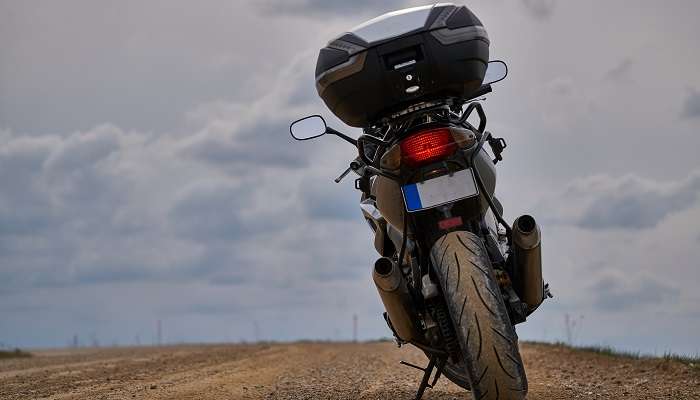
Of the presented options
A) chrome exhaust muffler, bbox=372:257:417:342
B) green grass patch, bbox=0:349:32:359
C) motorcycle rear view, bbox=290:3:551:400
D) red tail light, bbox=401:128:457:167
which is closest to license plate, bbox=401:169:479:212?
motorcycle rear view, bbox=290:3:551:400

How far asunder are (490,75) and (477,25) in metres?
0.57

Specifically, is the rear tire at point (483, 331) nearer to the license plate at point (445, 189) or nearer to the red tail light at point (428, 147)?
the license plate at point (445, 189)

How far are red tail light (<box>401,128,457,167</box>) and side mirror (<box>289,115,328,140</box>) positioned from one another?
101cm

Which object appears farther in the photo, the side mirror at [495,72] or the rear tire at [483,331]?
the side mirror at [495,72]

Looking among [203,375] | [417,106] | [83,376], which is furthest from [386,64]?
[83,376]

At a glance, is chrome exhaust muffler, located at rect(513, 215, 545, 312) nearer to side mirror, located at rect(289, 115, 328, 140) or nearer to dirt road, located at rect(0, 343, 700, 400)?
side mirror, located at rect(289, 115, 328, 140)

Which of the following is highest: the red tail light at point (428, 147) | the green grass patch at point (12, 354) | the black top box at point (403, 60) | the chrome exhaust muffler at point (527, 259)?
the black top box at point (403, 60)

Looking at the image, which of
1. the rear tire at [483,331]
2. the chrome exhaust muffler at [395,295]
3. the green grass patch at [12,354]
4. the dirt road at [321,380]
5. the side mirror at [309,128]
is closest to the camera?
the rear tire at [483,331]

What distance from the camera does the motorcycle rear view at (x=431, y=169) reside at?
19.9 feet

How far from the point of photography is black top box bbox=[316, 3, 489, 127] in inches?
251

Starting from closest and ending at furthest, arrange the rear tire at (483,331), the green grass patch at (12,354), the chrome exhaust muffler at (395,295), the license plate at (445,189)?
the rear tire at (483,331) → the license plate at (445,189) → the chrome exhaust muffler at (395,295) → the green grass patch at (12,354)

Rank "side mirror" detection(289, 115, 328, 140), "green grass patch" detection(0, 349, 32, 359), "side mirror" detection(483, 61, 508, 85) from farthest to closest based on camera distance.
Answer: "green grass patch" detection(0, 349, 32, 359) → "side mirror" detection(483, 61, 508, 85) → "side mirror" detection(289, 115, 328, 140)

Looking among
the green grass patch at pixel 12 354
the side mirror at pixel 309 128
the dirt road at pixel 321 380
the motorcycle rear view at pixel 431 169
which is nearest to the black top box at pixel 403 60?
the motorcycle rear view at pixel 431 169

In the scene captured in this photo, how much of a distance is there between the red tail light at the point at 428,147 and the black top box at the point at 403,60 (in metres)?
0.39
